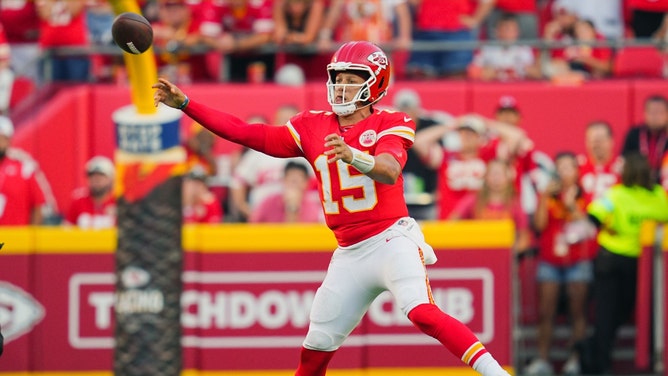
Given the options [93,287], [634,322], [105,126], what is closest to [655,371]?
[634,322]

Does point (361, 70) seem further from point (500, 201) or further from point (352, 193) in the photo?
point (500, 201)

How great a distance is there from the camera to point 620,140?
1322cm

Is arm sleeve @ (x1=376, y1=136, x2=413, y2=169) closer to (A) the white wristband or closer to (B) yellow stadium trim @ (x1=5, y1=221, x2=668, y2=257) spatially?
(A) the white wristband

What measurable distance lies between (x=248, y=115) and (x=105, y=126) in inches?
50.7

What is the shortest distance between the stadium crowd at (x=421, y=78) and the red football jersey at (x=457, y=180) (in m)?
0.01

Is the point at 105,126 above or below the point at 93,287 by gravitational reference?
above

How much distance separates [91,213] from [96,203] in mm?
99

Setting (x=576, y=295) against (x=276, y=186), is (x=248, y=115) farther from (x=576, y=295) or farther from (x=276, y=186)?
(x=576, y=295)

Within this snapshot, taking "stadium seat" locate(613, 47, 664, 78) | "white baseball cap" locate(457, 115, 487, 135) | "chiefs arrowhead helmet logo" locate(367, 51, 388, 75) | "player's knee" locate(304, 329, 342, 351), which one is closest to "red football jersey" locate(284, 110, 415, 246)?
"chiefs arrowhead helmet logo" locate(367, 51, 388, 75)

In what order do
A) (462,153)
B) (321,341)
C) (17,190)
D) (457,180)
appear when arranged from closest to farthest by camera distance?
1. (321,341)
2. (17,190)
3. (457,180)
4. (462,153)

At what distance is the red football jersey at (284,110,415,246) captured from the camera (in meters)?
7.59

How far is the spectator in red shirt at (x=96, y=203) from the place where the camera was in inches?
463

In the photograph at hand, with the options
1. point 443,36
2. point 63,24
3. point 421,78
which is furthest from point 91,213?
point 443,36

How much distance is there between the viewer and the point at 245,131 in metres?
7.67
